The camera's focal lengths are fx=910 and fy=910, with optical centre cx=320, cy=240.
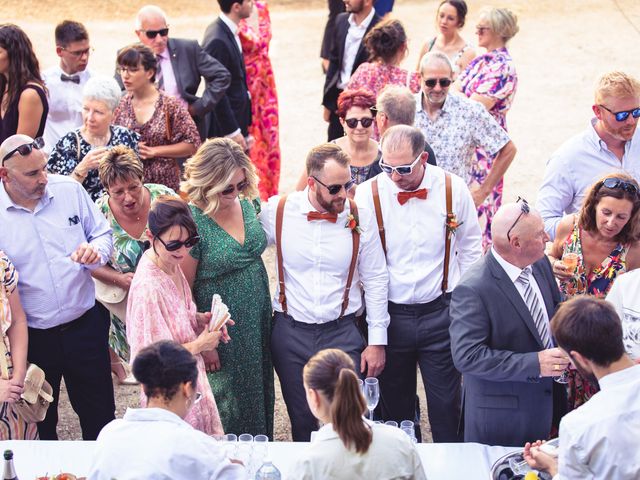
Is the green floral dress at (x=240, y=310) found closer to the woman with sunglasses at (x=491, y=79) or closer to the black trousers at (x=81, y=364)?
the black trousers at (x=81, y=364)

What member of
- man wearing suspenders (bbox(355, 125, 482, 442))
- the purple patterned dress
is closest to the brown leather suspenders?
man wearing suspenders (bbox(355, 125, 482, 442))

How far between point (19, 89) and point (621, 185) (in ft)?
12.2

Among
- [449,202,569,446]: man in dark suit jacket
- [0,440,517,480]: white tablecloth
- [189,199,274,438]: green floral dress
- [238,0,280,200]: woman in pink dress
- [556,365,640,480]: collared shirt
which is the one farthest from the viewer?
[238,0,280,200]: woman in pink dress

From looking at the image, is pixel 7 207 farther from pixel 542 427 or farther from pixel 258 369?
pixel 542 427

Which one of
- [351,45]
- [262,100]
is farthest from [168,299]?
[262,100]

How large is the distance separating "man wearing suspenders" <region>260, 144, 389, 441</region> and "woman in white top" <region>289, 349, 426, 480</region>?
4.77ft

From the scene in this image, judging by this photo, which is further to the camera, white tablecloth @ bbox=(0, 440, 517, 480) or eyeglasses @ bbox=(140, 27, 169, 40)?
eyeglasses @ bbox=(140, 27, 169, 40)

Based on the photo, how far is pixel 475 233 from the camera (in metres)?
4.75

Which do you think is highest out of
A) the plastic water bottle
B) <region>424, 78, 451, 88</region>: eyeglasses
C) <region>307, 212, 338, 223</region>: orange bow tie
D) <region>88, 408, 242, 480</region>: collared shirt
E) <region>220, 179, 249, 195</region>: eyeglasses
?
<region>424, 78, 451, 88</region>: eyeglasses

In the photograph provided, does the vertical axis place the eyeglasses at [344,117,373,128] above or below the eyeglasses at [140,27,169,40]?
below

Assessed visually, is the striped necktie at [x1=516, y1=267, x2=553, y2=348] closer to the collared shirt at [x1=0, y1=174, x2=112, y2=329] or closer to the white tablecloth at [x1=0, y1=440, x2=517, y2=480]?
the white tablecloth at [x1=0, y1=440, x2=517, y2=480]

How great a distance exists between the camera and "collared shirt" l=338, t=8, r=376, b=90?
7727 millimetres

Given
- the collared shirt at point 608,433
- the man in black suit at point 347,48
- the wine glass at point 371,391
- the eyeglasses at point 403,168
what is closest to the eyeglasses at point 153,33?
the man in black suit at point 347,48

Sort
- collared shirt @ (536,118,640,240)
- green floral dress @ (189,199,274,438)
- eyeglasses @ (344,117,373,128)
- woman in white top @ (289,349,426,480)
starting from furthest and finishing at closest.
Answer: eyeglasses @ (344,117,373,128) < collared shirt @ (536,118,640,240) < green floral dress @ (189,199,274,438) < woman in white top @ (289,349,426,480)
